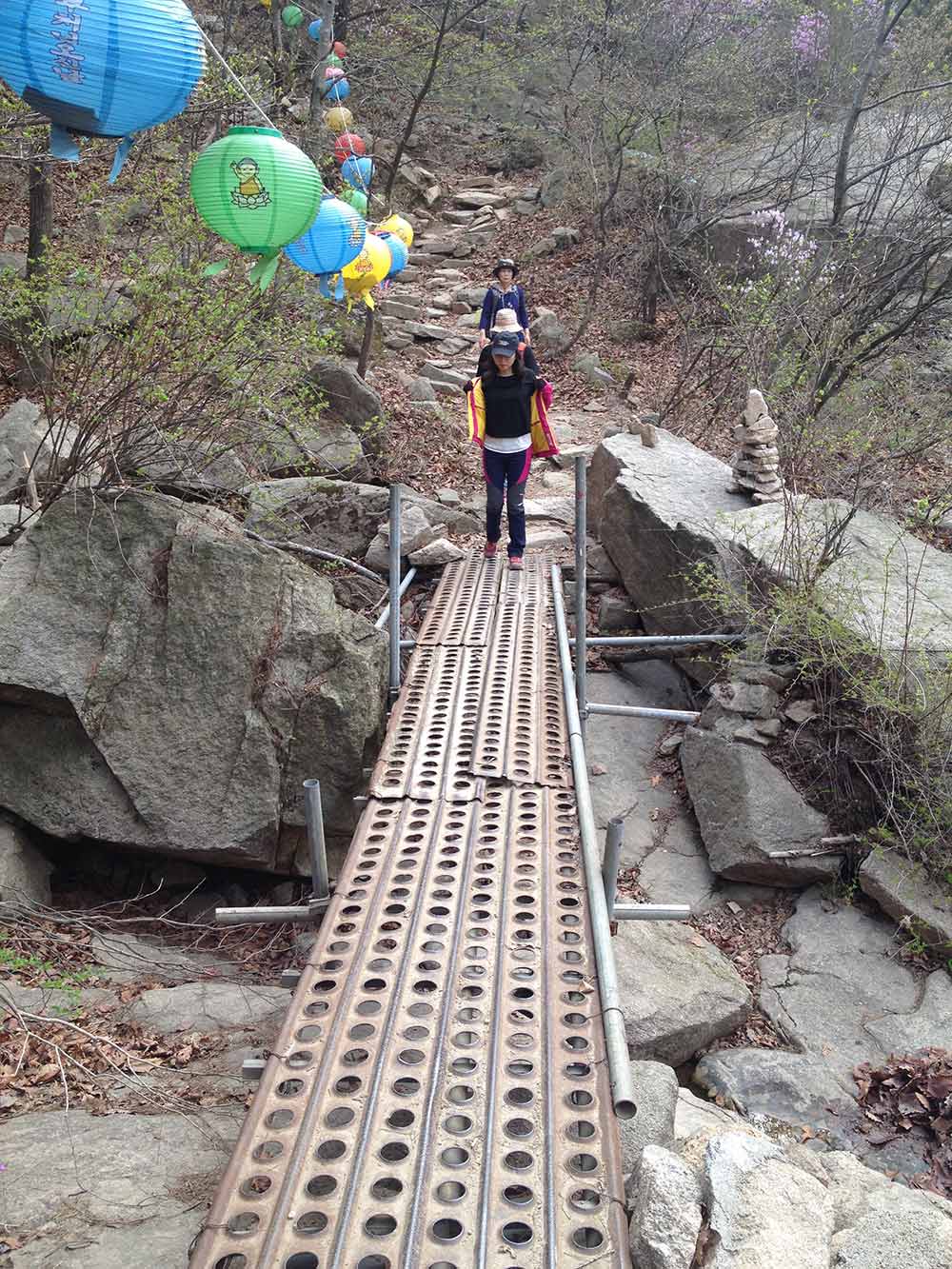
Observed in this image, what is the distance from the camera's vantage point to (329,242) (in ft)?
18.6

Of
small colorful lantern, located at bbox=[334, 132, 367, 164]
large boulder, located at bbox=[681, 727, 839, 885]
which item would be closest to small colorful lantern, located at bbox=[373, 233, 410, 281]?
small colorful lantern, located at bbox=[334, 132, 367, 164]

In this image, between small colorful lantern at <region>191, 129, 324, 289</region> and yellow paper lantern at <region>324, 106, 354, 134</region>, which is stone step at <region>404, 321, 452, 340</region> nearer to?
yellow paper lantern at <region>324, 106, 354, 134</region>

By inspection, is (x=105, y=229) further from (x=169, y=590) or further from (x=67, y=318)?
(x=169, y=590)

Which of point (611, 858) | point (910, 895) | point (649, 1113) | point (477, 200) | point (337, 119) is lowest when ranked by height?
point (910, 895)

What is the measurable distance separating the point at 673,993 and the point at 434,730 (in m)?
1.84

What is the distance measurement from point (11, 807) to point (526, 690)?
9.76 ft

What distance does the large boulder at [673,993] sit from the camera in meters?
4.30

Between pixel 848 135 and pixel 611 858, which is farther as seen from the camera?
pixel 848 135

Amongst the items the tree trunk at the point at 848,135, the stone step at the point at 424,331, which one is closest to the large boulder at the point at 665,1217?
the tree trunk at the point at 848,135

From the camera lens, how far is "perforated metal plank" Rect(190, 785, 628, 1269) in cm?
197

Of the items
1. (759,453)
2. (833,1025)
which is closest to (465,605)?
(759,453)

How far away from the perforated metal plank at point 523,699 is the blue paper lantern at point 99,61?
121 inches

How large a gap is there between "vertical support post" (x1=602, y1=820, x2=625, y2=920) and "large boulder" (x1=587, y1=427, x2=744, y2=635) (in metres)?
3.40

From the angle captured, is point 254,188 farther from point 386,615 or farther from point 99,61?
point 386,615
